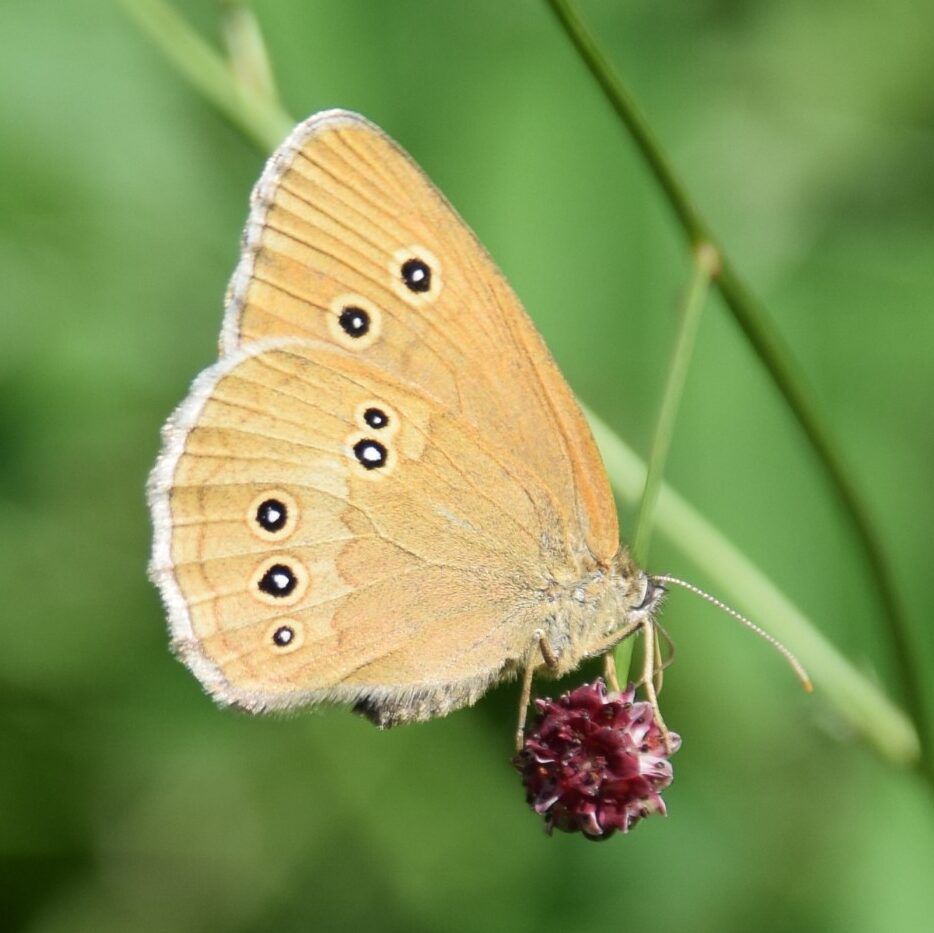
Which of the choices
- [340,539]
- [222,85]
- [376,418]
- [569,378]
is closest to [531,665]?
[340,539]

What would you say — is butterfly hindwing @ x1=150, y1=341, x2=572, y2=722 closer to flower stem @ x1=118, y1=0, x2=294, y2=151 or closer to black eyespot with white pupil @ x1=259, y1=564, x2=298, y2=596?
black eyespot with white pupil @ x1=259, y1=564, x2=298, y2=596

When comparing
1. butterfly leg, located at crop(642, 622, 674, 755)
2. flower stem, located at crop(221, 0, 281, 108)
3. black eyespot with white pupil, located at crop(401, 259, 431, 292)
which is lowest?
butterfly leg, located at crop(642, 622, 674, 755)

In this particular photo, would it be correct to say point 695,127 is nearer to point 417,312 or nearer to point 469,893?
point 417,312

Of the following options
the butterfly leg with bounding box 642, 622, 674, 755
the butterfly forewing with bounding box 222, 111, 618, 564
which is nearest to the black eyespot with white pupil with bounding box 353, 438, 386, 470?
the butterfly forewing with bounding box 222, 111, 618, 564

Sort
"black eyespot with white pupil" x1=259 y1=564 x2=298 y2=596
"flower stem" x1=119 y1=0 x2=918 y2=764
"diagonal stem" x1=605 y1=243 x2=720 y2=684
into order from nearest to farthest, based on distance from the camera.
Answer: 1. "diagonal stem" x1=605 y1=243 x2=720 y2=684
2. "black eyespot with white pupil" x1=259 y1=564 x2=298 y2=596
3. "flower stem" x1=119 y1=0 x2=918 y2=764

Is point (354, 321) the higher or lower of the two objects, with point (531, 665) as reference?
higher

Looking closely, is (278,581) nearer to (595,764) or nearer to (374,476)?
(374,476)

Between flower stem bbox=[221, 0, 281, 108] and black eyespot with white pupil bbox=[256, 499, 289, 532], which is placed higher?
flower stem bbox=[221, 0, 281, 108]
